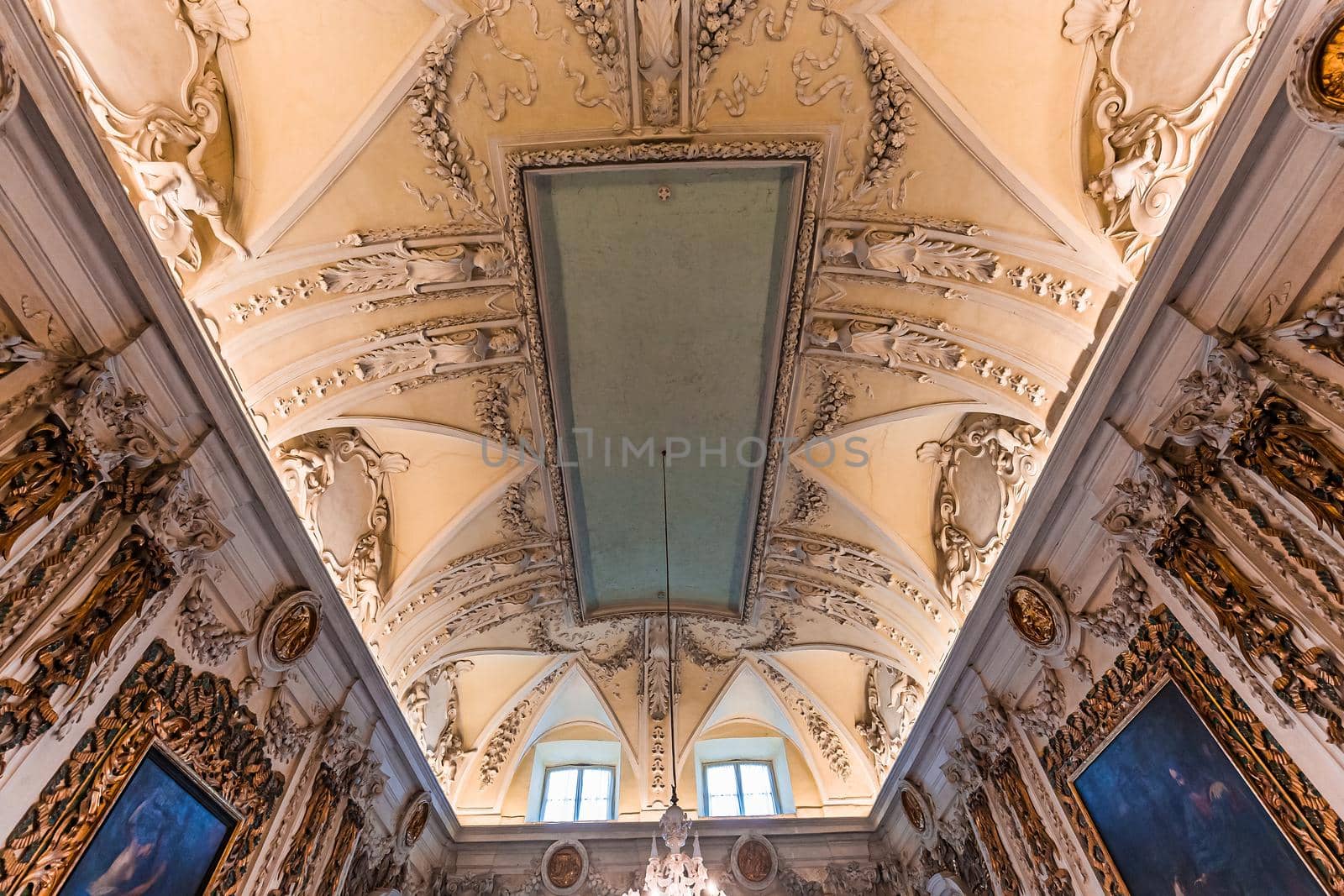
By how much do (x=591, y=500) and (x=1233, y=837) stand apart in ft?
23.8

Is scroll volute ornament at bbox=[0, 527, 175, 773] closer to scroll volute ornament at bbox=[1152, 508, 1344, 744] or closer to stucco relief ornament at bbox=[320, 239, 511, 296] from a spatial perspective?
stucco relief ornament at bbox=[320, 239, 511, 296]

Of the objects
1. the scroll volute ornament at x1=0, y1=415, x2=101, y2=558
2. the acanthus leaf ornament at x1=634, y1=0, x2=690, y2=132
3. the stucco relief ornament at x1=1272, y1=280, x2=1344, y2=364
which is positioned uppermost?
the acanthus leaf ornament at x1=634, y1=0, x2=690, y2=132

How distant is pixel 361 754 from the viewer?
800 centimetres

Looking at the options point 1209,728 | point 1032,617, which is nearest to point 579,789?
point 1032,617

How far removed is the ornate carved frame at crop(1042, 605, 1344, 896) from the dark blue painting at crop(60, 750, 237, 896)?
25.8 ft

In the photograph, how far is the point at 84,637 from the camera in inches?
176

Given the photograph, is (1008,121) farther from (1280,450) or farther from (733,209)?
(1280,450)

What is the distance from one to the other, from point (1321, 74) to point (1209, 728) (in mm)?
4337

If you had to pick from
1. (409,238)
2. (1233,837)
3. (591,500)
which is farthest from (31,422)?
(1233,837)

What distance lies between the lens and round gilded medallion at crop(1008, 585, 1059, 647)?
6496 mm

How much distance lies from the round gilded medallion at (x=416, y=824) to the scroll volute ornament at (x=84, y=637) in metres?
6.07

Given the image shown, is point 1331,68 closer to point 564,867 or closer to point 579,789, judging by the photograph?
point 564,867

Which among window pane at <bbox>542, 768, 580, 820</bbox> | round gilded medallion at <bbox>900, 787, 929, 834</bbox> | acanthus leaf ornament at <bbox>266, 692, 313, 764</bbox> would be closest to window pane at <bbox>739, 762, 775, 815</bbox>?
round gilded medallion at <bbox>900, 787, 929, 834</bbox>

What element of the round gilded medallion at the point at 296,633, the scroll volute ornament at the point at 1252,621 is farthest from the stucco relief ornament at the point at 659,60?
the round gilded medallion at the point at 296,633
